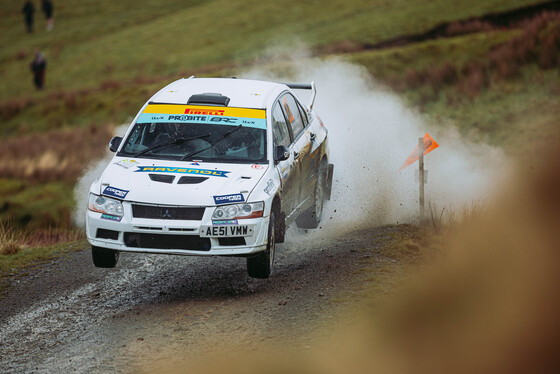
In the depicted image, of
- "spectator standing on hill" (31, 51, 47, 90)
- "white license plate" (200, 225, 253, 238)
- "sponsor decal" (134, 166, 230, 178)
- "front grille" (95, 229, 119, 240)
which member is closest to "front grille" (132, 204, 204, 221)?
"white license plate" (200, 225, 253, 238)

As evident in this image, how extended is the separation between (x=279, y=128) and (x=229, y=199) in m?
1.69

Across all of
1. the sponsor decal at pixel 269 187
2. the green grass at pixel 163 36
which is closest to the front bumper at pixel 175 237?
the sponsor decal at pixel 269 187

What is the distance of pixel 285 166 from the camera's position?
9.16m

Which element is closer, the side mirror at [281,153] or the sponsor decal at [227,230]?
the sponsor decal at [227,230]

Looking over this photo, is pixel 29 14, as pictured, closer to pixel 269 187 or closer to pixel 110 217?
pixel 110 217

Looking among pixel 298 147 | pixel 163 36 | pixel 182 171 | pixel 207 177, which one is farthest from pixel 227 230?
pixel 163 36

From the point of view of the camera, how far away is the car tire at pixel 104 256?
28.3 ft

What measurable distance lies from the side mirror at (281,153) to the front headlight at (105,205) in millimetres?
1720

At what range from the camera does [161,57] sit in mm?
39406

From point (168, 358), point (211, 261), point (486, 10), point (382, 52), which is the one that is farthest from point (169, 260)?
point (486, 10)

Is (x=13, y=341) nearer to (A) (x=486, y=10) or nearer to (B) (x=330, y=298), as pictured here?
(B) (x=330, y=298)

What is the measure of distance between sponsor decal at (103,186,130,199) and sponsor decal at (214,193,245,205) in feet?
2.89

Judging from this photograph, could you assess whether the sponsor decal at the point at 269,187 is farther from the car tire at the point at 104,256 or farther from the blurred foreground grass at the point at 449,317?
the car tire at the point at 104,256

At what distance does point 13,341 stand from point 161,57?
32648 millimetres
